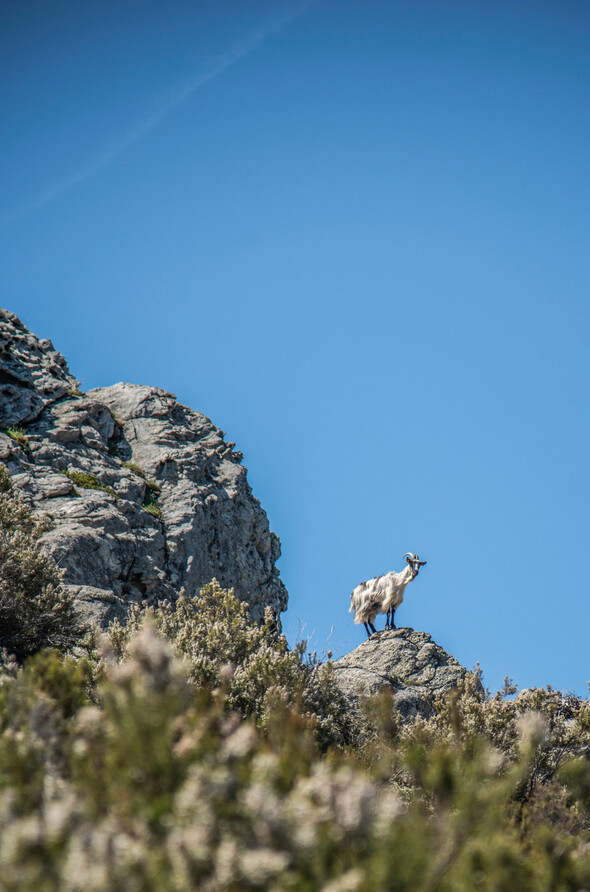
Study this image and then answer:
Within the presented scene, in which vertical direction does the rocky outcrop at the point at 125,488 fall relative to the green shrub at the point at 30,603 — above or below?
above

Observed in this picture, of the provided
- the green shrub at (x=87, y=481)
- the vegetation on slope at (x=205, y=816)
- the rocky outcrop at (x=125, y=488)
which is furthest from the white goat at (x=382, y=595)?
the vegetation on slope at (x=205, y=816)

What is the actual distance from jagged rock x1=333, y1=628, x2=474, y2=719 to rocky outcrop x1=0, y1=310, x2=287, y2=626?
457 cm

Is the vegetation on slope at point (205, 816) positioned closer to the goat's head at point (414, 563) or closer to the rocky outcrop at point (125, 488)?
the rocky outcrop at point (125, 488)

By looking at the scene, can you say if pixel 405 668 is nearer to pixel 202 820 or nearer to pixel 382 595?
pixel 382 595

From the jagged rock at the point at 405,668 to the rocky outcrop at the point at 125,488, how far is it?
180 inches

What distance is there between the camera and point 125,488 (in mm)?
Answer: 23062

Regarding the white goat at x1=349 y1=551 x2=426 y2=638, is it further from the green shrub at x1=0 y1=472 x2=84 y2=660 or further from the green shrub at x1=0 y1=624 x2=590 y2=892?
the green shrub at x1=0 y1=624 x2=590 y2=892

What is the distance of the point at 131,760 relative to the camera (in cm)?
398

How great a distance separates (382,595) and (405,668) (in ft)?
9.18

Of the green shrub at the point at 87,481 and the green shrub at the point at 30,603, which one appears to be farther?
the green shrub at the point at 87,481

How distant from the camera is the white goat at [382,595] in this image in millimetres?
22672

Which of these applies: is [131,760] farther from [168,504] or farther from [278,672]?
[168,504]

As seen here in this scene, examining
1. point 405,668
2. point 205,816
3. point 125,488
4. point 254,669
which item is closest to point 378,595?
point 405,668

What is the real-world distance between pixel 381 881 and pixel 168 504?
21213mm
